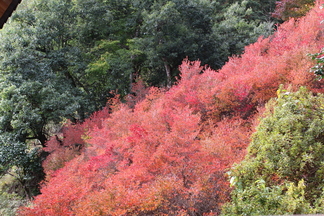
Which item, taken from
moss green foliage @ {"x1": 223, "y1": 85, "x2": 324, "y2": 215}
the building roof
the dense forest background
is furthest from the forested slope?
the building roof

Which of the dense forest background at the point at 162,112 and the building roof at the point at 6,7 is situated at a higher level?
the building roof at the point at 6,7

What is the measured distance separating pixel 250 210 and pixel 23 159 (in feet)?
38.3

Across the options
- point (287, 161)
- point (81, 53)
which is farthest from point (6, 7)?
point (81, 53)

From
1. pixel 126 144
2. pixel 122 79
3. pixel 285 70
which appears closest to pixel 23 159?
pixel 126 144

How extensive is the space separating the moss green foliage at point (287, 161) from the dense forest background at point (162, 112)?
0.08 ft

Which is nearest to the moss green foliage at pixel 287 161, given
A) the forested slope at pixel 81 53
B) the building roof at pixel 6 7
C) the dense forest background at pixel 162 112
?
the dense forest background at pixel 162 112

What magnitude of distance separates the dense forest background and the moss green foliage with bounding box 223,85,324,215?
0.02m

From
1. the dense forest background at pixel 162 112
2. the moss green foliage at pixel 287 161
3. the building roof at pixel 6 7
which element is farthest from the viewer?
the dense forest background at pixel 162 112

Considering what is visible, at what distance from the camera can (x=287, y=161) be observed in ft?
14.7

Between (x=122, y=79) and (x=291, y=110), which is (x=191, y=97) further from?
(x=122, y=79)

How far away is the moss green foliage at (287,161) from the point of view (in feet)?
13.9

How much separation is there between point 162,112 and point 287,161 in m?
6.41

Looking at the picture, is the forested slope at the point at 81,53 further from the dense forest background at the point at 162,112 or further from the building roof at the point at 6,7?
the building roof at the point at 6,7

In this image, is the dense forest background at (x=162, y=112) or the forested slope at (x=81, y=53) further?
the forested slope at (x=81, y=53)
